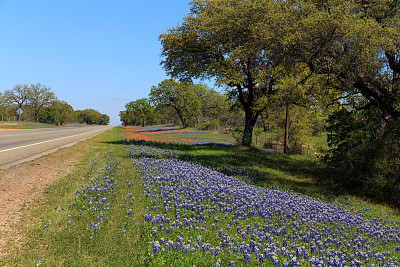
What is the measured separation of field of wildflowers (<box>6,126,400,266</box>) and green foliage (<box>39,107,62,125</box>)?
113743 millimetres

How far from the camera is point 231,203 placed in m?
6.82

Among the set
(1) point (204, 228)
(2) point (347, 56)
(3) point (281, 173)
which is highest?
(2) point (347, 56)

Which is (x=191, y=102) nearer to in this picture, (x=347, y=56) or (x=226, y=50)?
(x=226, y=50)

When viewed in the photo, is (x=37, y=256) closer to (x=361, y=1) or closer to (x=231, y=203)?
(x=231, y=203)

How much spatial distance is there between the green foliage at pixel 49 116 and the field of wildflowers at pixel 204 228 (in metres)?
114

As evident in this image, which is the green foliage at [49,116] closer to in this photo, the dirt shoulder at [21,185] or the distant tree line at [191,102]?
the distant tree line at [191,102]

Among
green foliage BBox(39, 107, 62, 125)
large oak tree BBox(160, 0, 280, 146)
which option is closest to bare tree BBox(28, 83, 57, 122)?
green foliage BBox(39, 107, 62, 125)

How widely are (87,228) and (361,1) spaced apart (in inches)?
588

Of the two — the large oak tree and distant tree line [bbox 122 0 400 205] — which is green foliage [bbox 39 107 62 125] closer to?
the large oak tree

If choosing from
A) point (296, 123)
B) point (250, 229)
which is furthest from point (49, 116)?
point (250, 229)

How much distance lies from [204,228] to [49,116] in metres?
120

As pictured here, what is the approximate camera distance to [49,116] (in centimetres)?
10581

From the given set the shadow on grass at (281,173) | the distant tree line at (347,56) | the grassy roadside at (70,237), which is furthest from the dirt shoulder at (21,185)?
the distant tree line at (347,56)

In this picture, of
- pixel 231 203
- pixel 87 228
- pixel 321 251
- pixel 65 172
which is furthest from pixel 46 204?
pixel 321 251
